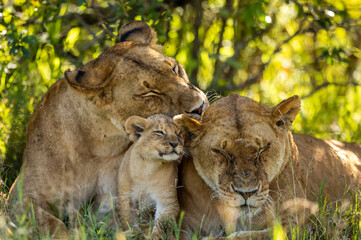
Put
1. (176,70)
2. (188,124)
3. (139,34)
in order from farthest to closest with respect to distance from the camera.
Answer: (139,34) → (176,70) → (188,124)

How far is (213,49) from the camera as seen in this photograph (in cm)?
605

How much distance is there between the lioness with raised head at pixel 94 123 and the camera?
363 cm

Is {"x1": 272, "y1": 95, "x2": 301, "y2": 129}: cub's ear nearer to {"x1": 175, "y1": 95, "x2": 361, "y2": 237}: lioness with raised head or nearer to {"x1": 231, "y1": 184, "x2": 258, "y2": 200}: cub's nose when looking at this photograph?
{"x1": 175, "y1": 95, "x2": 361, "y2": 237}: lioness with raised head

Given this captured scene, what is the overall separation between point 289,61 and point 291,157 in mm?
3761

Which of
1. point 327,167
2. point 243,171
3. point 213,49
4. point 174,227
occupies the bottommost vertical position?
point 213,49

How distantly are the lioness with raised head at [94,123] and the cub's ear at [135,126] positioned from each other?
243 mm

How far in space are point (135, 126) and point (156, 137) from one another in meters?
0.20

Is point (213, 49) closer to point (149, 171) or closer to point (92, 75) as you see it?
point (92, 75)

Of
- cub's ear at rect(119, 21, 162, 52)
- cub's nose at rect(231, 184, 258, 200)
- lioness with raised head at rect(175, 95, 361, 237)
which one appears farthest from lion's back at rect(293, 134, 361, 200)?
cub's ear at rect(119, 21, 162, 52)

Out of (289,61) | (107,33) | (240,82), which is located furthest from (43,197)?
(289,61)

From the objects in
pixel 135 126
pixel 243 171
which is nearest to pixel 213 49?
pixel 135 126

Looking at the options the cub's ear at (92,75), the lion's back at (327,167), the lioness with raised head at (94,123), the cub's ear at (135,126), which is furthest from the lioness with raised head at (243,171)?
the cub's ear at (92,75)

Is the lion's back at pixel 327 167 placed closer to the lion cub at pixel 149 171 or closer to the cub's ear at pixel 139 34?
the lion cub at pixel 149 171

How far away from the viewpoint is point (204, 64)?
17.7 ft
